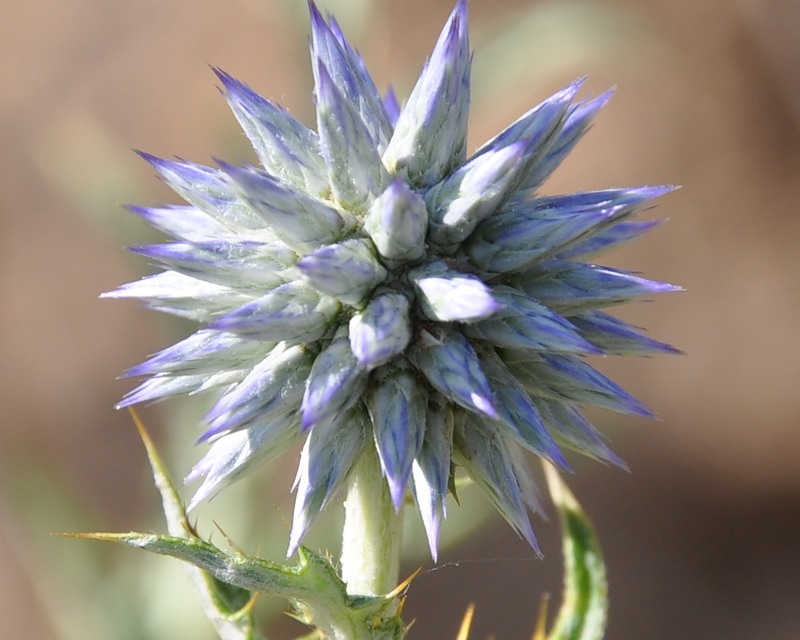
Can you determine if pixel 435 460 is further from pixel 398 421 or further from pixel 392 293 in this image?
pixel 392 293

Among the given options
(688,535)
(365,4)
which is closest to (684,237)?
(688,535)

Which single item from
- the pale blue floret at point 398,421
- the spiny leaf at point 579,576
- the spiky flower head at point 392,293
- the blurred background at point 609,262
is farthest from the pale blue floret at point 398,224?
the blurred background at point 609,262

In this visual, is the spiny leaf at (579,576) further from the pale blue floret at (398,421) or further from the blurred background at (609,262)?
the blurred background at (609,262)

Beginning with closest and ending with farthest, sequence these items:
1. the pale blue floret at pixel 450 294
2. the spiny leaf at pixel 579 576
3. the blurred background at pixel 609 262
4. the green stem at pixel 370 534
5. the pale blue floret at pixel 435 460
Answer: the pale blue floret at pixel 450 294, the pale blue floret at pixel 435 460, the green stem at pixel 370 534, the spiny leaf at pixel 579 576, the blurred background at pixel 609 262

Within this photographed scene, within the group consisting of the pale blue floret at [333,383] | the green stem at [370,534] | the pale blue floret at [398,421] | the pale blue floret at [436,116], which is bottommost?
the green stem at [370,534]

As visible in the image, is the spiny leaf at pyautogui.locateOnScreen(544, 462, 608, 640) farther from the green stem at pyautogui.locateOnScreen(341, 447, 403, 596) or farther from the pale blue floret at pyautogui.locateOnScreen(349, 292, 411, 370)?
the pale blue floret at pyautogui.locateOnScreen(349, 292, 411, 370)

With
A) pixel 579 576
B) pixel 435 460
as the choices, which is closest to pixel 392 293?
pixel 435 460

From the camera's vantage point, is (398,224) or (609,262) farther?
(609,262)
